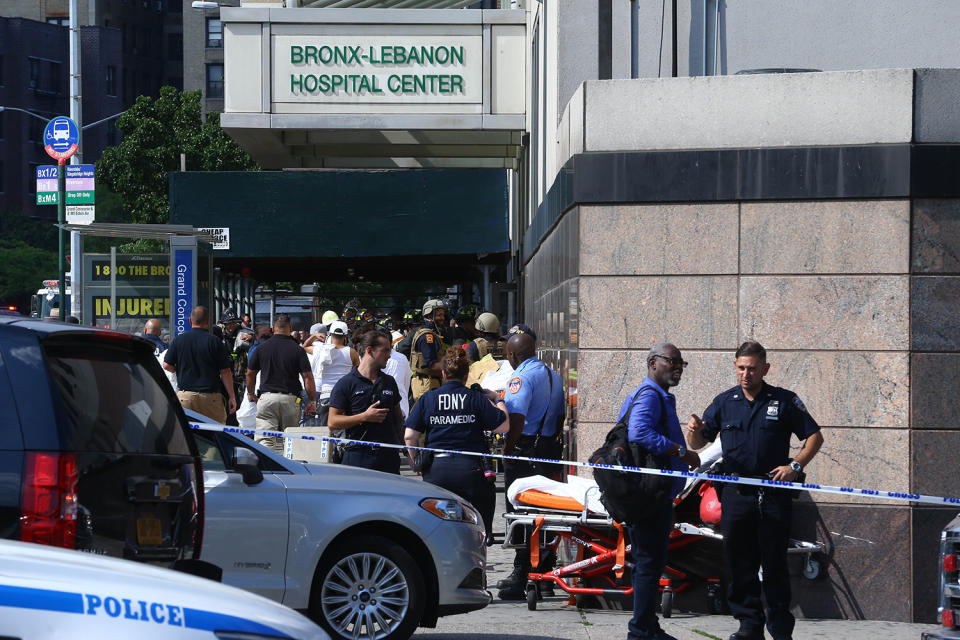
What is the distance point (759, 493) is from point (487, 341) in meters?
7.54

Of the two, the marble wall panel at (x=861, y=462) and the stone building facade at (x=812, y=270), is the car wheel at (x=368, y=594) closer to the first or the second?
the stone building facade at (x=812, y=270)

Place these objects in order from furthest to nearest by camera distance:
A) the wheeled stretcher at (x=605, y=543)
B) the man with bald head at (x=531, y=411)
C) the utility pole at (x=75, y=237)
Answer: the utility pole at (x=75, y=237), the man with bald head at (x=531, y=411), the wheeled stretcher at (x=605, y=543)

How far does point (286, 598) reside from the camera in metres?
7.33

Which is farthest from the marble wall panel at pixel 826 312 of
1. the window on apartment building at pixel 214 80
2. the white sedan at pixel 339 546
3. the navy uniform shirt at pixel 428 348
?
the window on apartment building at pixel 214 80

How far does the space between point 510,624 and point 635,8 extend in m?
6.19

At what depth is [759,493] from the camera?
7.59 m

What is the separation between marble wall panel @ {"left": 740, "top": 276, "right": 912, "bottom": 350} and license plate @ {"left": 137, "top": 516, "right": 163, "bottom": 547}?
5170mm

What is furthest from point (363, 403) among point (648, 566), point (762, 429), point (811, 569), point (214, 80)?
point (214, 80)

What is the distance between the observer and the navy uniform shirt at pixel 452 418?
8.95m

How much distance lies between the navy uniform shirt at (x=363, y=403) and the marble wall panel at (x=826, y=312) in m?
2.60

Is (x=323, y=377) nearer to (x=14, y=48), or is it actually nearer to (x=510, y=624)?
(x=510, y=624)

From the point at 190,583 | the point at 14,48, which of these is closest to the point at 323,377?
the point at 190,583

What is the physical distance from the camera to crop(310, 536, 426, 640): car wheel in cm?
740

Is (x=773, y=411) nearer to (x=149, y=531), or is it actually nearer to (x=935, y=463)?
(x=935, y=463)
